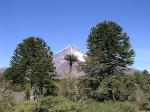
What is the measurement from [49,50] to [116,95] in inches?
966

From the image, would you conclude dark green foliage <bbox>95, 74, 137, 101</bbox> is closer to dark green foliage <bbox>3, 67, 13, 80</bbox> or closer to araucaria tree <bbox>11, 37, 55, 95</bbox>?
araucaria tree <bbox>11, 37, 55, 95</bbox>

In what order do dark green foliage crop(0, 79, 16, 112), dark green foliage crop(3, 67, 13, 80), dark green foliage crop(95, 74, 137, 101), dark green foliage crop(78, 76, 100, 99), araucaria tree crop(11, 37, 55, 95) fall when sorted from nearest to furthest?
dark green foliage crop(0, 79, 16, 112) → dark green foliage crop(95, 74, 137, 101) → dark green foliage crop(78, 76, 100, 99) → araucaria tree crop(11, 37, 55, 95) → dark green foliage crop(3, 67, 13, 80)

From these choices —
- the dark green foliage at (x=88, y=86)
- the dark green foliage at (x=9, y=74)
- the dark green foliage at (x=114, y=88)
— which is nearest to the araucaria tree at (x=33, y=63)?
the dark green foliage at (x=9, y=74)

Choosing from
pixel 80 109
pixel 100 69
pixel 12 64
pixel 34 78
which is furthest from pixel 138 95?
pixel 80 109

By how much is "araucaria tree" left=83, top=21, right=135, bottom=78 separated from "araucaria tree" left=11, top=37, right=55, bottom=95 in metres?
12.4

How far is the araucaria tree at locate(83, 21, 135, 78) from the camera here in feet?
222

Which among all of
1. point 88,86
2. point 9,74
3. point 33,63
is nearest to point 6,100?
point 88,86

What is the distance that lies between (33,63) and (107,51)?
18089mm

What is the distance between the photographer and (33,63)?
80438 millimetres

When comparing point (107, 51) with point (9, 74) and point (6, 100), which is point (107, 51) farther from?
point (9, 74)

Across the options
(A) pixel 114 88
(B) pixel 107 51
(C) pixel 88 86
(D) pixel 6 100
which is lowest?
(D) pixel 6 100

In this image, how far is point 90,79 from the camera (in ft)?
220

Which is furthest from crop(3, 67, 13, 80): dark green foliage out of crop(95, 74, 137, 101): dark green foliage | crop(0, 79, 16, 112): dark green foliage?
crop(95, 74, 137, 101): dark green foliage

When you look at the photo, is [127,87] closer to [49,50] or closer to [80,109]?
[49,50]
